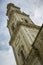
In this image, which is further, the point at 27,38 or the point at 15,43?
the point at 15,43

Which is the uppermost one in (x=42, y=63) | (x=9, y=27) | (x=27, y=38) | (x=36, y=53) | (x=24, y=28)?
(x=9, y=27)

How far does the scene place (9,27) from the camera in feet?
115

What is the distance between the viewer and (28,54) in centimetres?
2362

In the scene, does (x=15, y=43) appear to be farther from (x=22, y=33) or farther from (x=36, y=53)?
(x=36, y=53)

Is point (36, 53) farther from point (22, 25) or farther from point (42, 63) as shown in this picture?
point (22, 25)

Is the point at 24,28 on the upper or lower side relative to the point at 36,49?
upper

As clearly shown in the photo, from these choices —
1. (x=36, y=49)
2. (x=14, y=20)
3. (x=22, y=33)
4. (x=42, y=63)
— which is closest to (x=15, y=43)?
(x=22, y=33)

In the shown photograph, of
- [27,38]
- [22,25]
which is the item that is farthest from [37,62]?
[22,25]

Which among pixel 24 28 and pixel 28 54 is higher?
pixel 24 28

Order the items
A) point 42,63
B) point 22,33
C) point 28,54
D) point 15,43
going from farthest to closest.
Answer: point 15,43 < point 22,33 < point 28,54 < point 42,63

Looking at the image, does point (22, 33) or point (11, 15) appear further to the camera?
point (11, 15)

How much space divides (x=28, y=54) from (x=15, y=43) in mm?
6056

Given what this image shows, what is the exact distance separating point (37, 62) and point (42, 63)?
968 mm

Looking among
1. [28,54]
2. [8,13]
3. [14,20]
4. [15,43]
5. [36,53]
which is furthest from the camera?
[8,13]
